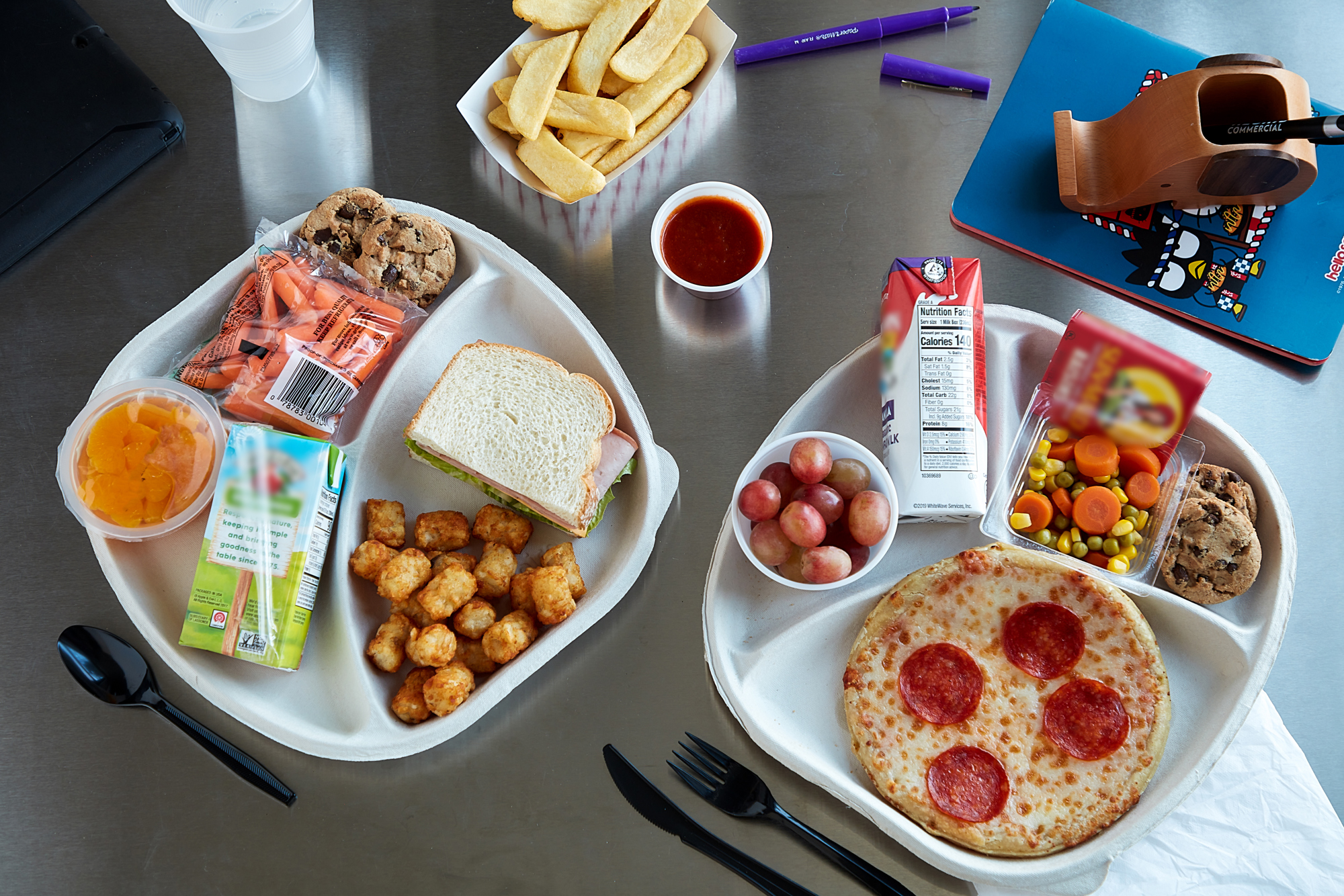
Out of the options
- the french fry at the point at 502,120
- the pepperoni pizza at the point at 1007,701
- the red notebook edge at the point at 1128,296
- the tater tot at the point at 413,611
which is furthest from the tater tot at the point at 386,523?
the red notebook edge at the point at 1128,296

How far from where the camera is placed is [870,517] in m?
1.57

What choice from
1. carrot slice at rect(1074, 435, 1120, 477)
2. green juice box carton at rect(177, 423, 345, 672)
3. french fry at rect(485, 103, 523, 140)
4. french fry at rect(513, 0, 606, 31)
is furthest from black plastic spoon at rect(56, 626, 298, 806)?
carrot slice at rect(1074, 435, 1120, 477)

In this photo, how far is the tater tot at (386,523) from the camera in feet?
5.58

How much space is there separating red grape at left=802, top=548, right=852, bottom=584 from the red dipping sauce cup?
63 centimetres

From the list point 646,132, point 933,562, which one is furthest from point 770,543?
point 646,132

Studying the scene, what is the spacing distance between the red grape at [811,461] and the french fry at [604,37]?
93cm

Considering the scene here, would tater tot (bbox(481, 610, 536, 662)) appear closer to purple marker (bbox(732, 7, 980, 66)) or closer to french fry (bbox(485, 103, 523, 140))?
french fry (bbox(485, 103, 523, 140))

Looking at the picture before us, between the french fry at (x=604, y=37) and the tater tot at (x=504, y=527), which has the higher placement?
the french fry at (x=604, y=37)

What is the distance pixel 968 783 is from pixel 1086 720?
0.27m

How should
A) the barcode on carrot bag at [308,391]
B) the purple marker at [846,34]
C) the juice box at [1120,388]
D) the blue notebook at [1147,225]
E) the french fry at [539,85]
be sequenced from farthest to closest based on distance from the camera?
the purple marker at [846,34]
the blue notebook at [1147,225]
the french fry at [539,85]
the barcode on carrot bag at [308,391]
the juice box at [1120,388]

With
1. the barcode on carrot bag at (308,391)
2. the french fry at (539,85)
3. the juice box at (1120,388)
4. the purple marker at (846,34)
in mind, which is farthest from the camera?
the purple marker at (846,34)

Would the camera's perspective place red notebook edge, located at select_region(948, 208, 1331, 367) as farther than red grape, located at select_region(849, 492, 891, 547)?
Yes

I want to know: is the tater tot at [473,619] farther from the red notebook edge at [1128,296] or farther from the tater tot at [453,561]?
the red notebook edge at [1128,296]

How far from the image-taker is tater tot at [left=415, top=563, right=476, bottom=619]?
1.63m
